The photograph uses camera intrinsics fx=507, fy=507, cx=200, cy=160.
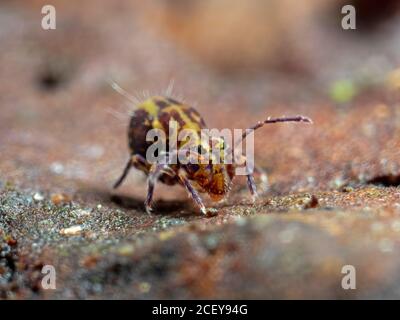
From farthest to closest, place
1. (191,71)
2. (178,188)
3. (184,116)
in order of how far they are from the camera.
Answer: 1. (191,71)
2. (178,188)
3. (184,116)

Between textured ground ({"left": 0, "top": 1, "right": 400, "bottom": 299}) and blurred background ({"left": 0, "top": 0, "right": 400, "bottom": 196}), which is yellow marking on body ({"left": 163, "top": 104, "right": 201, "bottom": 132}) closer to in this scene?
textured ground ({"left": 0, "top": 1, "right": 400, "bottom": 299})

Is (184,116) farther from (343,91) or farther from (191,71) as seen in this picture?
(191,71)

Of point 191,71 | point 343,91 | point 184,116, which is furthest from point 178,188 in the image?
point 191,71

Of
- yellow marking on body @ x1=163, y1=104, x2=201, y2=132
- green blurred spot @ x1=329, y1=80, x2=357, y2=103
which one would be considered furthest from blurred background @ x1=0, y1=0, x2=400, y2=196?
yellow marking on body @ x1=163, y1=104, x2=201, y2=132

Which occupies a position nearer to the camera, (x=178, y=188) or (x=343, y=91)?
(x=178, y=188)

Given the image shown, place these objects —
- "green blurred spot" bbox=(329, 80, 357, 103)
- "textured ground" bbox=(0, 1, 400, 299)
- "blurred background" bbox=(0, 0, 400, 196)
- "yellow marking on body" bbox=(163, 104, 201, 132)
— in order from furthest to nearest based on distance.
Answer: "green blurred spot" bbox=(329, 80, 357, 103), "blurred background" bbox=(0, 0, 400, 196), "yellow marking on body" bbox=(163, 104, 201, 132), "textured ground" bbox=(0, 1, 400, 299)

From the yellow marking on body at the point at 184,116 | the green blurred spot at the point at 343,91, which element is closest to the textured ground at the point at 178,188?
the green blurred spot at the point at 343,91
